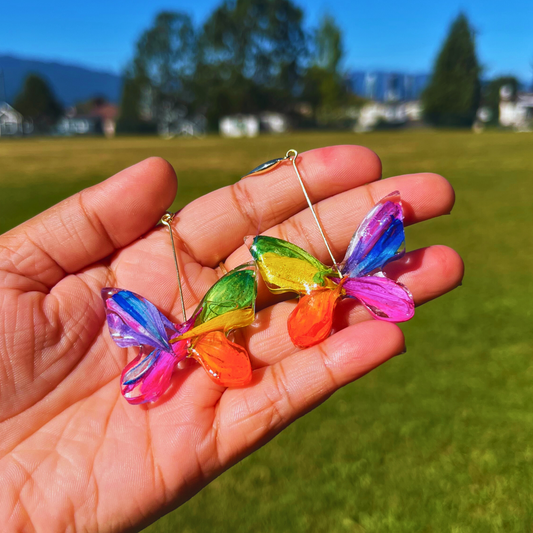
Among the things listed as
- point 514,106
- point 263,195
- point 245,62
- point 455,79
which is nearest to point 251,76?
point 245,62

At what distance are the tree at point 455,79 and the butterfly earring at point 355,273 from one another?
56850 mm

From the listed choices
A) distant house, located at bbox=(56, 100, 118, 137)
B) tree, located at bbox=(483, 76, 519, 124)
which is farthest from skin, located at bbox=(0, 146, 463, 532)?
distant house, located at bbox=(56, 100, 118, 137)

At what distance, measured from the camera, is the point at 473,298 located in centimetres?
530

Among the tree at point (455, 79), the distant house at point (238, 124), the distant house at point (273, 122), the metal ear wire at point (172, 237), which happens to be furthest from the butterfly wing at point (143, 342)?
the tree at point (455, 79)

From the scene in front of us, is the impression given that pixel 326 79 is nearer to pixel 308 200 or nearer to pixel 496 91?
pixel 496 91

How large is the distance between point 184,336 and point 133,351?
50 cm

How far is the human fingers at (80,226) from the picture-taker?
8.11 ft

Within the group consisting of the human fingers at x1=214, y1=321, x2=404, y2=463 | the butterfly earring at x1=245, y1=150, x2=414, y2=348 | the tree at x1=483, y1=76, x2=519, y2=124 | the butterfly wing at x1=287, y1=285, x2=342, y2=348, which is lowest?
the human fingers at x1=214, y1=321, x2=404, y2=463

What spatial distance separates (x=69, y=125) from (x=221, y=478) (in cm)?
9315

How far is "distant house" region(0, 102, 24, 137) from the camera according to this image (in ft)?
218

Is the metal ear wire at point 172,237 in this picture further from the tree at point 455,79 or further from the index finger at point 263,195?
the tree at point 455,79

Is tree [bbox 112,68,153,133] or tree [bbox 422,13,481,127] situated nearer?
tree [bbox 422,13,481,127]

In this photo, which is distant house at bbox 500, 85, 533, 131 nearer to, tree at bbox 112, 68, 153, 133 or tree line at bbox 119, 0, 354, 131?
tree line at bbox 119, 0, 354, 131

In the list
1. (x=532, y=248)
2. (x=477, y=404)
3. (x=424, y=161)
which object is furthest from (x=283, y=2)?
(x=477, y=404)
